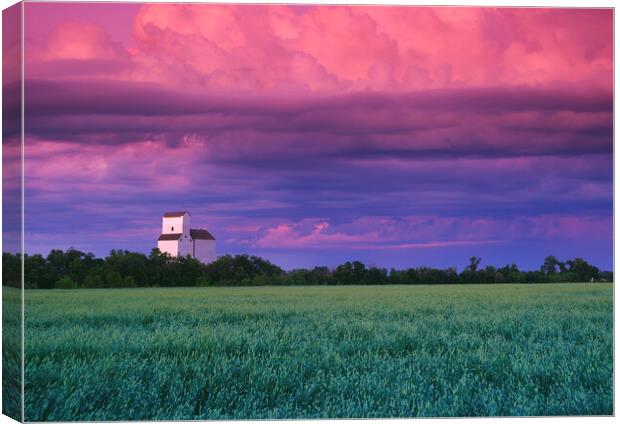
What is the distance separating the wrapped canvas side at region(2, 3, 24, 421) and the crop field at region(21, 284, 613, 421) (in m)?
0.25

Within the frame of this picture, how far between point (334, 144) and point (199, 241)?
6.51 ft

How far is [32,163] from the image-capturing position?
908cm

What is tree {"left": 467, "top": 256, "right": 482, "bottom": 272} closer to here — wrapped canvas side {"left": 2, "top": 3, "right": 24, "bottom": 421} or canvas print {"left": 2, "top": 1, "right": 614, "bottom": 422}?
canvas print {"left": 2, "top": 1, "right": 614, "bottom": 422}

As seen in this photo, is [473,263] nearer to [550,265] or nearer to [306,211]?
[550,265]

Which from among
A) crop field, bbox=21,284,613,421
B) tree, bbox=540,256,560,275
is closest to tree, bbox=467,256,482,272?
tree, bbox=540,256,560,275

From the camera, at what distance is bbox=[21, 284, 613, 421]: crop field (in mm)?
6277

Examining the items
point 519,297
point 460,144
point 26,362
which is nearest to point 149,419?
point 26,362

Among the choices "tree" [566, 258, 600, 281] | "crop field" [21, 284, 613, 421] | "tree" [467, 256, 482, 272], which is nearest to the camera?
"crop field" [21, 284, 613, 421]

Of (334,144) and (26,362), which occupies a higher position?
(334,144)

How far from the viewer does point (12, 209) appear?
239 inches

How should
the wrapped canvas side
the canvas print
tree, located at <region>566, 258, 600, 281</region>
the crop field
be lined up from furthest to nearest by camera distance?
tree, located at <region>566, 258, 600, 281</region> → the canvas print → the crop field → the wrapped canvas side

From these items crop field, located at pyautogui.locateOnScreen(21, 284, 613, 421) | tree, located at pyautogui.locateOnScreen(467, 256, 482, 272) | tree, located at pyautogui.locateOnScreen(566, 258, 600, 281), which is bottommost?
crop field, located at pyautogui.locateOnScreen(21, 284, 613, 421)

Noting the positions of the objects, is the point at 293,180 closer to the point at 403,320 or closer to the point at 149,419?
the point at 403,320

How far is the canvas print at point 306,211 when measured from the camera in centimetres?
640
